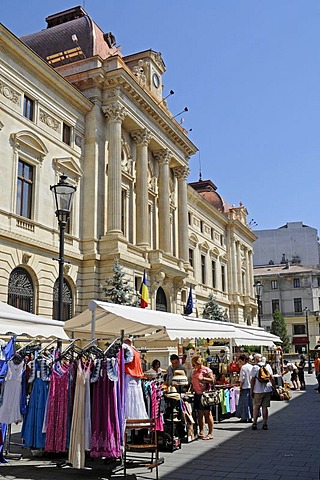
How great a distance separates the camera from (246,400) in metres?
14.6

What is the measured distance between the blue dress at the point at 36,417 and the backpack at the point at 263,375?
5.60 metres

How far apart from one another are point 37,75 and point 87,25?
757cm

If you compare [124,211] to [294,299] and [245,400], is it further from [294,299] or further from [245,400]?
[294,299]

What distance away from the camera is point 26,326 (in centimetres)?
1088

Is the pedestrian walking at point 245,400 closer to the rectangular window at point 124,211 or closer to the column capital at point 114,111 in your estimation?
the rectangular window at point 124,211

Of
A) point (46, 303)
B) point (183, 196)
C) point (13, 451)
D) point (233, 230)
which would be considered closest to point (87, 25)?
point (183, 196)

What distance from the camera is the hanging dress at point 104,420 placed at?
817 centimetres

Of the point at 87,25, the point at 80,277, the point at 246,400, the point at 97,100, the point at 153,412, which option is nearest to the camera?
the point at 153,412

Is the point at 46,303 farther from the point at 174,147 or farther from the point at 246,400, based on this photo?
the point at 174,147

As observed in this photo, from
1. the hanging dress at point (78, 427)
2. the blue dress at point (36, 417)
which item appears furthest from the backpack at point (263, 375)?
the blue dress at point (36, 417)

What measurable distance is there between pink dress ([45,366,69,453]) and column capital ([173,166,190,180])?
93.7 ft

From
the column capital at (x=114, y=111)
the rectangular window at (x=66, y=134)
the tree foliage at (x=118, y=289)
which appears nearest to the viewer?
the tree foliage at (x=118, y=289)

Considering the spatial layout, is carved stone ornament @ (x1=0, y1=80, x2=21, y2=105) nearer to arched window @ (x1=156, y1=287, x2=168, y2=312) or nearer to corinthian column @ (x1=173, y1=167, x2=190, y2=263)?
arched window @ (x1=156, y1=287, x2=168, y2=312)

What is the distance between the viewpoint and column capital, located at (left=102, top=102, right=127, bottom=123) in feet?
90.0
